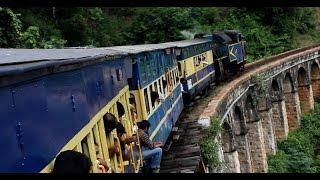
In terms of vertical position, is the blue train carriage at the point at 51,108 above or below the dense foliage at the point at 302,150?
above

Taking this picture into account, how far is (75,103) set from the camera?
3613mm

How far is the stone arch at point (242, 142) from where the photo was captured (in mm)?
19578

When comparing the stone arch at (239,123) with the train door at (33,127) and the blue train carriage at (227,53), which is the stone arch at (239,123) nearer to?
the blue train carriage at (227,53)

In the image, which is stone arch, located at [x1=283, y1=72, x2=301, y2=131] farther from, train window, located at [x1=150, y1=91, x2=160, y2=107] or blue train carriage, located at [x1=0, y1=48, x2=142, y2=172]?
blue train carriage, located at [x1=0, y1=48, x2=142, y2=172]

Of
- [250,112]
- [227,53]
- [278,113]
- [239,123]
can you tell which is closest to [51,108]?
[239,123]

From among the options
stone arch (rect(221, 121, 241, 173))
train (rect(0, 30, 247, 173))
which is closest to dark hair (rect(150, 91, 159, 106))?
train (rect(0, 30, 247, 173))

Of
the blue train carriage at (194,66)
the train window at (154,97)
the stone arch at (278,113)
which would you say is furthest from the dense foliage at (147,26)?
the stone arch at (278,113)

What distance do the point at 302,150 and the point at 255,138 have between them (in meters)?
3.96

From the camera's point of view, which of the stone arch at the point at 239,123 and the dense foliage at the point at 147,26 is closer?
the stone arch at the point at 239,123

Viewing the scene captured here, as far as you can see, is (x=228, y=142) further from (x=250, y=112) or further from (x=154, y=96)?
(x=154, y=96)

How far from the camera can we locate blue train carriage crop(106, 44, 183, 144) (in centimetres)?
755

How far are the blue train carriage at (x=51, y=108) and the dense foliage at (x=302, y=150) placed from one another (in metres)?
17.1
